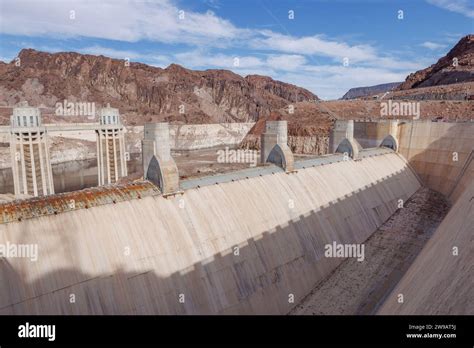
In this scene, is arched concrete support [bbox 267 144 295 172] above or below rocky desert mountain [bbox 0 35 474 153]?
below

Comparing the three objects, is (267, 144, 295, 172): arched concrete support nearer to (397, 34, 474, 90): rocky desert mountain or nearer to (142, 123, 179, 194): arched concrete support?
(142, 123, 179, 194): arched concrete support

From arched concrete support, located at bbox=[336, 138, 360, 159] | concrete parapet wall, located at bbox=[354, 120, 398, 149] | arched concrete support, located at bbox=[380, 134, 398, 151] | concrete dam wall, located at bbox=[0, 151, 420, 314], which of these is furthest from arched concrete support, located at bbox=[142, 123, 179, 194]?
concrete parapet wall, located at bbox=[354, 120, 398, 149]

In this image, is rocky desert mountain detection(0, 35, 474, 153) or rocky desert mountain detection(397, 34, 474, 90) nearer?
rocky desert mountain detection(0, 35, 474, 153)

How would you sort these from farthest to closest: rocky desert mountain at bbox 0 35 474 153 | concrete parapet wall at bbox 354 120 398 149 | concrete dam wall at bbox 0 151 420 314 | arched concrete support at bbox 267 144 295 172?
rocky desert mountain at bbox 0 35 474 153, concrete parapet wall at bbox 354 120 398 149, arched concrete support at bbox 267 144 295 172, concrete dam wall at bbox 0 151 420 314

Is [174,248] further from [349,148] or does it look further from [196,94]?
[196,94]

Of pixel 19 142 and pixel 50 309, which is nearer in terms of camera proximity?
pixel 50 309

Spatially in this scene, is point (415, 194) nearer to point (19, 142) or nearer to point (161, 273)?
point (161, 273)

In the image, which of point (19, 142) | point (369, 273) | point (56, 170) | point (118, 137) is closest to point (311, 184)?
point (369, 273)

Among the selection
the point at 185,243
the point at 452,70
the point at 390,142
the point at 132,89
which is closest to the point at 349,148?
the point at 390,142
